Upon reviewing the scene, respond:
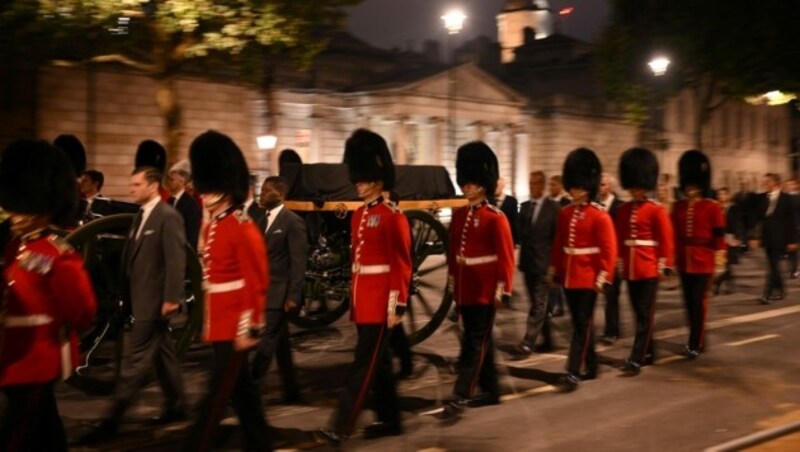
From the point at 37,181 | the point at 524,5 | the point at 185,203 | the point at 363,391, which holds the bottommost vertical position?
the point at 363,391

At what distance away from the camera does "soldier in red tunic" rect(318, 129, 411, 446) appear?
21.6 ft

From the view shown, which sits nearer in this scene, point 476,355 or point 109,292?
point 476,355

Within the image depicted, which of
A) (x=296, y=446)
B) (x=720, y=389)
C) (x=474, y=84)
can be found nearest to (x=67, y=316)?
(x=296, y=446)

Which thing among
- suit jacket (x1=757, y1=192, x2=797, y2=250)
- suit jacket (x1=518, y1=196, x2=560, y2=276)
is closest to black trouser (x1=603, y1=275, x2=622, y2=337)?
suit jacket (x1=518, y1=196, x2=560, y2=276)

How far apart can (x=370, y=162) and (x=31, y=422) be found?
3.01m

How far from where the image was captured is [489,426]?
725 cm

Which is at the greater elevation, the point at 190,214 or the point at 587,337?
the point at 190,214

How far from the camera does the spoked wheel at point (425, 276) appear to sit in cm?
1033

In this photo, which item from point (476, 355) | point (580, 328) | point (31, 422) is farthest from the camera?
point (580, 328)

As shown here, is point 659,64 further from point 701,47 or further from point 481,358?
point 481,358

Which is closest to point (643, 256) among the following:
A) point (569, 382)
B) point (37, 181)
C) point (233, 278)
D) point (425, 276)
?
point (569, 382)

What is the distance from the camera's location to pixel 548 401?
26.5 ft

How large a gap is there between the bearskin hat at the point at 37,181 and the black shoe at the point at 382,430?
2.58 meters

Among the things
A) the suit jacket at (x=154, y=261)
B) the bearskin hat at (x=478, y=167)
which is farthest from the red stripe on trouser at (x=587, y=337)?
the suit jacket at (x=154, y=261)
